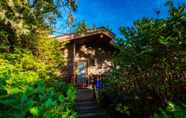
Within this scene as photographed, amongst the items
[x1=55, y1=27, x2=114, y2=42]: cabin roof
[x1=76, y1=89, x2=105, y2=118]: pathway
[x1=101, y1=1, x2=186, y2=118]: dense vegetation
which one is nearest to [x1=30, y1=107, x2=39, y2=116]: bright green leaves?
[x1=101, y1=1, x2=186, y2=118]: dense vegetation

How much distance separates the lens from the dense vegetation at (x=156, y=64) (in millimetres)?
7109

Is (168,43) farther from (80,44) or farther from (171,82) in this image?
(80,44)

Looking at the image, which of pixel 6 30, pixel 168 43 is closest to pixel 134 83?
pixel 168 43

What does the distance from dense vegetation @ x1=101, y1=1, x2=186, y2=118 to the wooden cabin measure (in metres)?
9.46

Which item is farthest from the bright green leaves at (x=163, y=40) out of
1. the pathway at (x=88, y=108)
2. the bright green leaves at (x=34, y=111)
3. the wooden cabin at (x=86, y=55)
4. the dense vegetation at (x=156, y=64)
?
the wooden cabin at (x=86, y=55)

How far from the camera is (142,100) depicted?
9.34 meters

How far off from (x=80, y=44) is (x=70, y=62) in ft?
5.45

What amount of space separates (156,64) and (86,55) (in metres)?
12.7

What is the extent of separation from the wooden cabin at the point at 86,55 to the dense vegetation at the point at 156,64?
946 cm

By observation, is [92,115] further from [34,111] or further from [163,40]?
[34,111]

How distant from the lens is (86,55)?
66.2ft

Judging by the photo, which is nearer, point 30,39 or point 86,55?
point 30,39

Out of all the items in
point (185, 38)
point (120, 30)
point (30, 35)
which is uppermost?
point (30, 35)

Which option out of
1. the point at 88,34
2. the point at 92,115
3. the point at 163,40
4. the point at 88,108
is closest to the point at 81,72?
the point at 88,34
